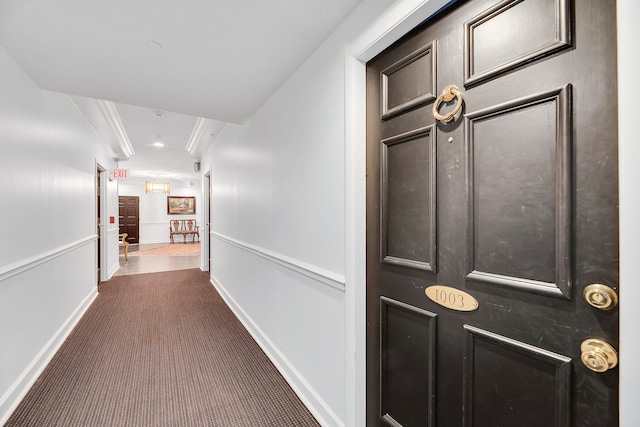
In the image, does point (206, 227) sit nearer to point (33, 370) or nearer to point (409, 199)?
point (33, 370)

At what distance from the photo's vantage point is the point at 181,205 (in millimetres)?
11773

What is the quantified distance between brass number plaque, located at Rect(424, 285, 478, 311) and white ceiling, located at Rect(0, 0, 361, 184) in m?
1.37

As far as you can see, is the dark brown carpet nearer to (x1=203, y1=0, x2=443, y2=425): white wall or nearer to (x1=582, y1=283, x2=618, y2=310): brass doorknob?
(x1=203, y1=0, x2=443, y2=425): white wall

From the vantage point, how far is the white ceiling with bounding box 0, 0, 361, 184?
140cm

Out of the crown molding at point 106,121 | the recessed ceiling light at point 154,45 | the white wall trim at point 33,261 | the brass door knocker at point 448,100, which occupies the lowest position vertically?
the white wall trim at point 33,261

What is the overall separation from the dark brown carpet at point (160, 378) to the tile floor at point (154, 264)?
280 centimetres

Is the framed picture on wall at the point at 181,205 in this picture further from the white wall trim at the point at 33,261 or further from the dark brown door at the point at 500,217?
the dark brown door at the point at 500,217

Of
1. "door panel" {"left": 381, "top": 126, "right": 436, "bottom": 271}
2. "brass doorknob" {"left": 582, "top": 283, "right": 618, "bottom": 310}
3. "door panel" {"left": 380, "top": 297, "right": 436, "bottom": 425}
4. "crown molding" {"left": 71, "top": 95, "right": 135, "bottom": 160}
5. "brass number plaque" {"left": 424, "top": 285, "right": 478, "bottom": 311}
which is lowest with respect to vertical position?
"door panel" {"left": 380, "top": 297, "right": 436, "bottom": 425}

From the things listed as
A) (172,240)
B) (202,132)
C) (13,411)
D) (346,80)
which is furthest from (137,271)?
(346,80)

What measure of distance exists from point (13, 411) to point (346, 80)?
113 inches

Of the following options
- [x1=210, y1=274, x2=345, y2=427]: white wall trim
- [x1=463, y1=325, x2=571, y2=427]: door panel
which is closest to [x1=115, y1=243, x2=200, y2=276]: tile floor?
[x1=210, y1=274, x2=345, y2=427]: white wall trim

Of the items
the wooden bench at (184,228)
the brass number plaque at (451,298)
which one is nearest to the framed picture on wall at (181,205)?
the wooden bench at (184,228)

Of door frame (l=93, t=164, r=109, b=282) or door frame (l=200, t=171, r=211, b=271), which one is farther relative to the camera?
door frame (l=200, t=171, r=211, b=271)

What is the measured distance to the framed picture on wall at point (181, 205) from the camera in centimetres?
1158
